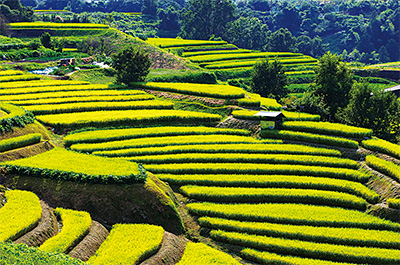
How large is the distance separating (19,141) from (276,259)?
24074 mm

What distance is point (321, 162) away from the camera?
3991cm

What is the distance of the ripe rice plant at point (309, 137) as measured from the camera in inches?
1660

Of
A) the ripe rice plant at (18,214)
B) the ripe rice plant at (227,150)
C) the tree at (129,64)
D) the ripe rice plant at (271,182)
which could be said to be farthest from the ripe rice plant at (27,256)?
the tree at (129,64)

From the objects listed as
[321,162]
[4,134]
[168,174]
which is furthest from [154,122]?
[321,162]

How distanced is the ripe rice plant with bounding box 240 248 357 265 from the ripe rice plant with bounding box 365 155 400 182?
11.6 m

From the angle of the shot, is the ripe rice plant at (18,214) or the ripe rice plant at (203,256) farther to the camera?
the ripe rice plant at (203,256)

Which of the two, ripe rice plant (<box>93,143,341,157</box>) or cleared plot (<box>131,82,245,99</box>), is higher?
cleared plot (<box>131,82,245,99</box>)

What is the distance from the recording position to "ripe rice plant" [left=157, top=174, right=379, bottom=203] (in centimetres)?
3603

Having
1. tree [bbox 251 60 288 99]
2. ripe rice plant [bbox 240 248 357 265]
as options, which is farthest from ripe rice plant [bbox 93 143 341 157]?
tree [bbox 251 60 288 99]

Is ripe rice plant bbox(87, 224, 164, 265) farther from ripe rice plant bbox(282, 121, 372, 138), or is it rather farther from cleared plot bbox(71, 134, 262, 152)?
ripe rice plant bbox(282, 121, 372, 138)

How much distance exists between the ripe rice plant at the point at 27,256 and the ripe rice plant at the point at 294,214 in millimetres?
13082

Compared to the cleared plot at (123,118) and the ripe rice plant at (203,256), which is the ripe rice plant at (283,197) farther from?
the cleared plot at (123,118)

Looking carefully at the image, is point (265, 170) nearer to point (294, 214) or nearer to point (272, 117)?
point (294, 214)

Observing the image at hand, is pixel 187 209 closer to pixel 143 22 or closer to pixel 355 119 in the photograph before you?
pixel 355 119
